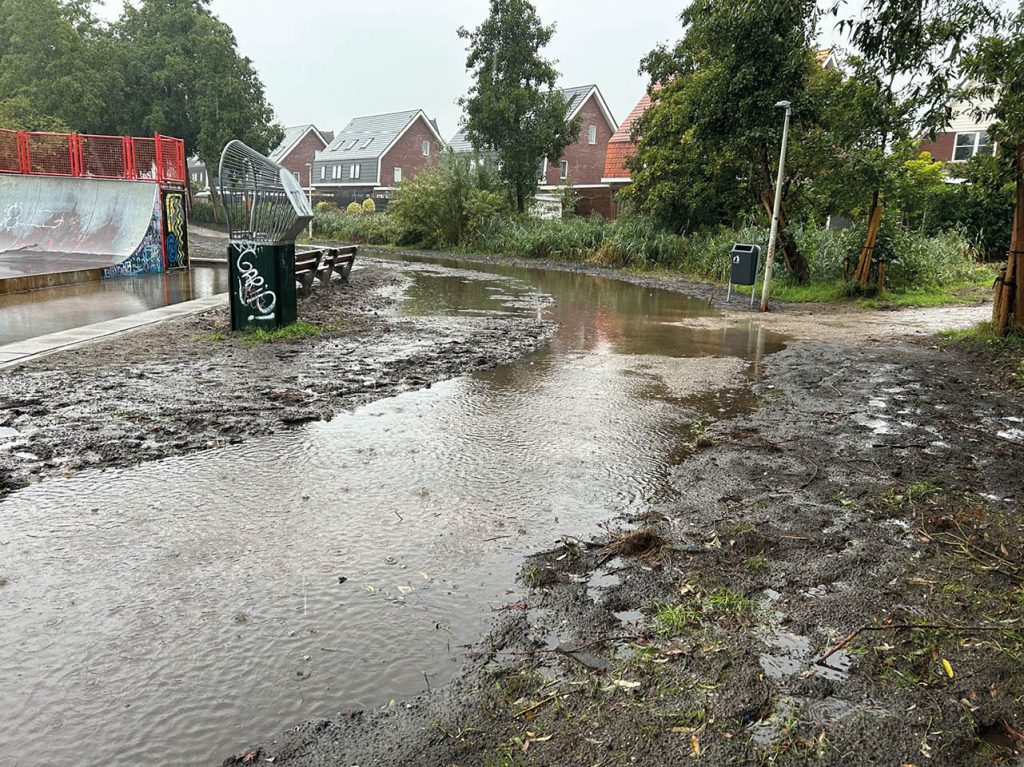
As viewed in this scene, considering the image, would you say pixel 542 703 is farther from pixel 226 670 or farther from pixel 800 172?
pixel 800 172

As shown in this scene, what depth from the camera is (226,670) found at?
9.43ft

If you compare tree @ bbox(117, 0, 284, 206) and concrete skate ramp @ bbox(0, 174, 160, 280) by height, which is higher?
tree @ bbox(117, 0, 284, 206)

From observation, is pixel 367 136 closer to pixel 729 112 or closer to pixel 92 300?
pixel 729 112

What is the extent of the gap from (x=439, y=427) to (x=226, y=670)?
330 centimetres

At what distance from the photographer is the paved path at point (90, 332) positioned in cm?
805

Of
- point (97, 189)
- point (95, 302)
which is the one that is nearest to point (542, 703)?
point (95, 302)

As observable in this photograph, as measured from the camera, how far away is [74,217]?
63.0 ft

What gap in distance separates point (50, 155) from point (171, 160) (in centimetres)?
312

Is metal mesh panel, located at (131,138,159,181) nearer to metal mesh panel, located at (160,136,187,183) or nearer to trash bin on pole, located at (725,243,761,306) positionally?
metal mesh panel, located at (160,136,187,183)

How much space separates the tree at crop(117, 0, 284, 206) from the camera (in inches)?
1462

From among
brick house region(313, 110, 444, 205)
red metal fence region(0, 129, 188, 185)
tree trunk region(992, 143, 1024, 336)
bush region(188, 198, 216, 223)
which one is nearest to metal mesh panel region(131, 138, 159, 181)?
red metal fence region(0, 129, 188, 185)

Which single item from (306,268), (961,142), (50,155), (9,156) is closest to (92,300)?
(306,268)

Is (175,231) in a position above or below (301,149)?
below

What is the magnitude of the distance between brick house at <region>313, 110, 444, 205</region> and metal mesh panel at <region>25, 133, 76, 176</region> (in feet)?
104
